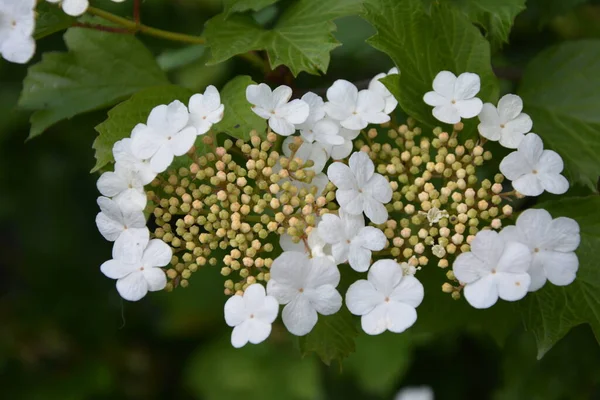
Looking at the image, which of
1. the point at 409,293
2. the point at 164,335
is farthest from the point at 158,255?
the point at 164,335

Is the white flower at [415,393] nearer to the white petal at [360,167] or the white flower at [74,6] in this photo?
the white petal at [360,167]

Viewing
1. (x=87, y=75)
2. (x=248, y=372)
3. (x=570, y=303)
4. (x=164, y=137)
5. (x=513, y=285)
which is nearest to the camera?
(x=513, y=285)

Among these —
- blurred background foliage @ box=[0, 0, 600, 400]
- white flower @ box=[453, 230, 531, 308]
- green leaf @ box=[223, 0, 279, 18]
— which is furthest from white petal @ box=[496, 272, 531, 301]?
blurred background foliage @ box=[0, 0, 600, 400]

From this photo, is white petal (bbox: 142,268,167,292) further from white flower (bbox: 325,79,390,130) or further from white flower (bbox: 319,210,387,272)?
white flower (bbox: 325,79,390,130)

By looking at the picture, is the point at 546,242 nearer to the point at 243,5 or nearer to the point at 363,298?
the point at 363,298

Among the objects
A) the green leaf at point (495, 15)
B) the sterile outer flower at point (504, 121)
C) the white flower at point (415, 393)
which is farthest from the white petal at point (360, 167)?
the white flower at point (415, 393)

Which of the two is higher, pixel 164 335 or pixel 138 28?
pixel 138 28

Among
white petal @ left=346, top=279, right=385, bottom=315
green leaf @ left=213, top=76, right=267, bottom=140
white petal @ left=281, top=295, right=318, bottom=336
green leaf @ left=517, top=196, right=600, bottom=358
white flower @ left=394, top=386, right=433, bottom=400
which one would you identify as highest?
green leaf @ left=213, top=76, right=267, bottom=140
